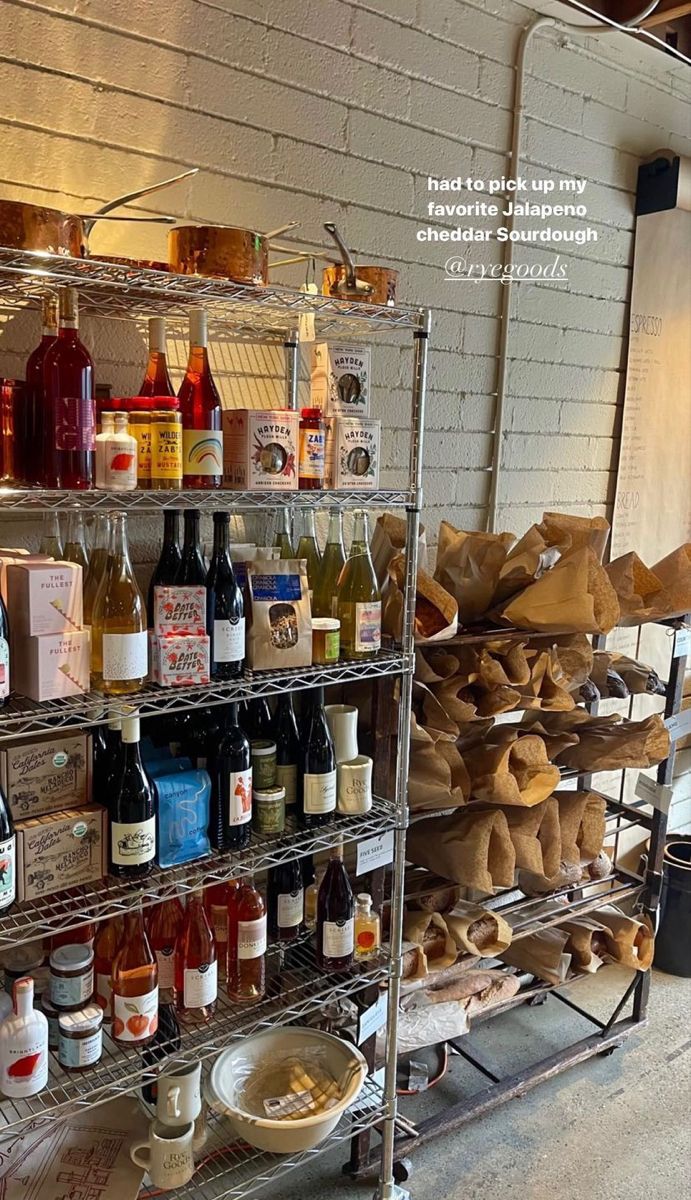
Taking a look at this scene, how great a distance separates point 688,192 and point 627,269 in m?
0.25

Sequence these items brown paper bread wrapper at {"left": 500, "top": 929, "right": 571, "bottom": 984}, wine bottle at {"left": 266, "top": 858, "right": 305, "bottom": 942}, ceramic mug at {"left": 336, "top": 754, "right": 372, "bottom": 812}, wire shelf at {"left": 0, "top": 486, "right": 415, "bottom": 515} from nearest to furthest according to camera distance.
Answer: wire shelf at {"left": 0, "top": 486, "right": 415, "bottom": 515} < ceramic mug at {"left": 336, "top": 754, "right": 372, "bottom": 812} < wine bottle at {"left": 266, "top": 858, "right": 305, "bottom": 942} < brown paper bread wrapper at {"left": 500, "top": 929, "right": 571, "bottom": 984}

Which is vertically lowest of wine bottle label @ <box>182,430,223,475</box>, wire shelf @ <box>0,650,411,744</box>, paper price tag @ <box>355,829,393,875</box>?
paper price tag @ <box>355,829,393,875</box>

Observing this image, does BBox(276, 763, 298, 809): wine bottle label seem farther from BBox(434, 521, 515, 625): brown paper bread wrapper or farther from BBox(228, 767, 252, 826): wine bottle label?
BBox(434, 521, 515, 625): brown paper bread wrapper

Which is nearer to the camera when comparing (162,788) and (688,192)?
(162,788)

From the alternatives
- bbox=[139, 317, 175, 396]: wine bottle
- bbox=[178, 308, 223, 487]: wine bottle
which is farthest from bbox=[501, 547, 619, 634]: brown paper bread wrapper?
bbox=[139, 317, 175, 396]: wine bottle

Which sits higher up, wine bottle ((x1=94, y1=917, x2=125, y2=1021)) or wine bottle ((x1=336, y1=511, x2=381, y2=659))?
wine bottle ((x1=336, y1=511, x2=381, y2=659))

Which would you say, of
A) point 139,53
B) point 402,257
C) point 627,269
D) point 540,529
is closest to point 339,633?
point 540,529

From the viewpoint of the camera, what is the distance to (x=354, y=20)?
192 centimetres

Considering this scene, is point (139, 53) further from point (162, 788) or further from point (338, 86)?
point (162, 788)

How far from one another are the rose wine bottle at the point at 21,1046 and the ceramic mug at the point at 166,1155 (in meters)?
0.33

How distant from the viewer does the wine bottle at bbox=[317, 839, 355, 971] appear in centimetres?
174

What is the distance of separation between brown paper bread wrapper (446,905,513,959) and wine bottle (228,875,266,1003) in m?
0.48

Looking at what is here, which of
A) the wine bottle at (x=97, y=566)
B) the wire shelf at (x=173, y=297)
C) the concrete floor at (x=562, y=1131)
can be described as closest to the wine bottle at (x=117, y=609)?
the wine bottle at (x=97, y=566)

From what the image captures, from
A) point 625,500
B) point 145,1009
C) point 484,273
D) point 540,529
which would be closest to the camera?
point 145,1009
